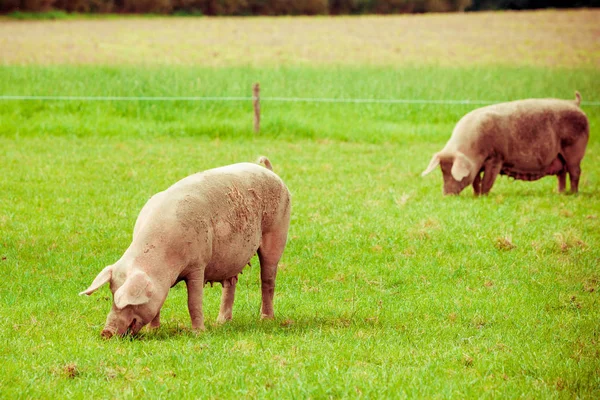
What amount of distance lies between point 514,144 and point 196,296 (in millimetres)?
8919

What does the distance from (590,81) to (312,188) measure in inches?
630

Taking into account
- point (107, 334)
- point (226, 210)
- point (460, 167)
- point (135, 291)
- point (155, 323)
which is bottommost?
point (460, 167)

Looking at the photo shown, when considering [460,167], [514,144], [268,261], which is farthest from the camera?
[514,144]

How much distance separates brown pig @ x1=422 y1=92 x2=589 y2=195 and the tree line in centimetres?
4402

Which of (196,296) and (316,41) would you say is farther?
(316,41)

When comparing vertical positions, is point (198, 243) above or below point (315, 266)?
above

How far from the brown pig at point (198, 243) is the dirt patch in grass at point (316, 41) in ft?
68.7

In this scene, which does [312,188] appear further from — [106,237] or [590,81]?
[590,81]

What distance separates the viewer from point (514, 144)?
14.8 metres

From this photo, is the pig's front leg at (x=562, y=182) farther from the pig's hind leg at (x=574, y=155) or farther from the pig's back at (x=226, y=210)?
the pig's back at (x=226, y=210)

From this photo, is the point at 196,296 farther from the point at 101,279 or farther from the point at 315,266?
the point at 315,266

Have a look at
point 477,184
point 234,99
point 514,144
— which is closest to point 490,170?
point 477,184

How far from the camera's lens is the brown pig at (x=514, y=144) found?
1468 cm

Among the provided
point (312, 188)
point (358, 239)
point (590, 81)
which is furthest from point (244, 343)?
point (590, 81)
